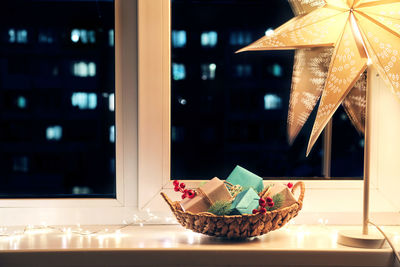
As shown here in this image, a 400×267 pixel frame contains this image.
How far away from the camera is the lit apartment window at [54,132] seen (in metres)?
1.42

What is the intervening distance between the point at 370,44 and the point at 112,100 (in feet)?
2.56

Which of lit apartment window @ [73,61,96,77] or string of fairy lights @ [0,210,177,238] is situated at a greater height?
lit apartment window @ [73,61,96,77]

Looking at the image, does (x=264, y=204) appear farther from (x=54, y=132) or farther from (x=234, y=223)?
(x=54, y=132)

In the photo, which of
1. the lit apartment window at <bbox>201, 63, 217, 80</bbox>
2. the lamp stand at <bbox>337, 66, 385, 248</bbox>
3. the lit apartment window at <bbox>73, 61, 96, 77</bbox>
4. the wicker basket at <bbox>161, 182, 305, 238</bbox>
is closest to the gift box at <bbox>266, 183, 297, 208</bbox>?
the wicker basket at <bbox>161, 182, 305, 238</bbox>

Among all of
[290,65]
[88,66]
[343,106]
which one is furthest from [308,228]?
[88,66]

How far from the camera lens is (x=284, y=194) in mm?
1158

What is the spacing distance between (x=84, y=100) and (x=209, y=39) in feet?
1.49

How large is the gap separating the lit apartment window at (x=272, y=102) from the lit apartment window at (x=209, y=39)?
9.5 inches

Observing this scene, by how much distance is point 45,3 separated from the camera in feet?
4.66

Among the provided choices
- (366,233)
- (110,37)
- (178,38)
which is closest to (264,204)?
(366,233)

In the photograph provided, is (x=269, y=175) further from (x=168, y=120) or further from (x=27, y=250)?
(x=27, y=250)

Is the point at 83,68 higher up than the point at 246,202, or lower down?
higher up

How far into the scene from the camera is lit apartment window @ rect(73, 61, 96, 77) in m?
1.40

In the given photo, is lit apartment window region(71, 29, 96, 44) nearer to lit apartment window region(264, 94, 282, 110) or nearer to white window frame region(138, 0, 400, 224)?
white window frame region(138, 0, 400, 224)
